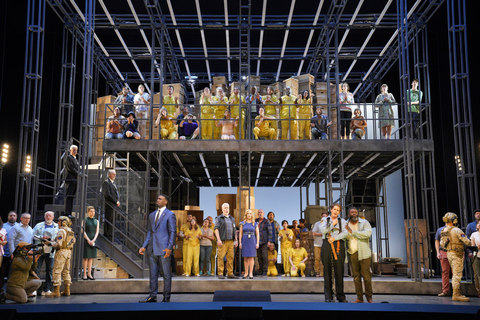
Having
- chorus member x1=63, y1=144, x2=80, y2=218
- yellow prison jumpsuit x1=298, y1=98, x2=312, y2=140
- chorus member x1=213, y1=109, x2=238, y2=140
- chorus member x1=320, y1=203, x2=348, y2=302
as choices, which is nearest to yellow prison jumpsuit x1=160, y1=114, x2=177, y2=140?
chorus member x1=213, y1=109, x2=238, y2=140

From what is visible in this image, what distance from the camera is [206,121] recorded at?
15.1 m

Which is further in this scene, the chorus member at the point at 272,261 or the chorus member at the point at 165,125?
the chorus member at the point at 165,125

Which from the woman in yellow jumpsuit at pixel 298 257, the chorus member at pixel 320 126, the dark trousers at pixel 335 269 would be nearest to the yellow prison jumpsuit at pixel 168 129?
the chorus member at pixel 320 126

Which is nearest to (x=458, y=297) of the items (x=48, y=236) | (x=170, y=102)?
(x=48, y=236)

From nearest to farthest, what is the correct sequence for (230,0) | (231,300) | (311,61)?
(231,300) < (230,0) < (311,61)

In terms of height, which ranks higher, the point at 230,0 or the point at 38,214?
the point at 230,0

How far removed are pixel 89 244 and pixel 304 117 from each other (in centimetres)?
745

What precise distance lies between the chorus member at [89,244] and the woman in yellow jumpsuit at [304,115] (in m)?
6.66

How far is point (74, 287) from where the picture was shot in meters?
10.5

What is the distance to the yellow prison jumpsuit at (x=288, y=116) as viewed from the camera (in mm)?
14938

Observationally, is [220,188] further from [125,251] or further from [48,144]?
[125,251]

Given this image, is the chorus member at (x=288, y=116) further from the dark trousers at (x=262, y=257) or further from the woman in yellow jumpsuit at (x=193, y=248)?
the woman in yellow jumpsuit at (x=193, y=248)

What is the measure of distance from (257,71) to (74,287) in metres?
11.7
